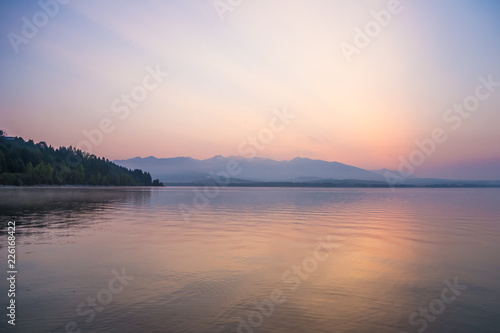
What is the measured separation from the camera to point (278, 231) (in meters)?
28.2

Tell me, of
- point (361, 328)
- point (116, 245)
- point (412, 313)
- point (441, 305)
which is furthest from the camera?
point (116, 245)

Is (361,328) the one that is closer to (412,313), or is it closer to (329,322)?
(329,322)

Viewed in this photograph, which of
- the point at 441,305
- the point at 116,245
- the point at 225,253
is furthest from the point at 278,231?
the point at 441,305

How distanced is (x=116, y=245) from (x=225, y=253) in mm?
7135

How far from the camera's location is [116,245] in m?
21.0

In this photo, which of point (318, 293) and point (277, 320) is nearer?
point (277, 320)

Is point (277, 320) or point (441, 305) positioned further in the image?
point (441, 305)

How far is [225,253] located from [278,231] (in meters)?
9.87

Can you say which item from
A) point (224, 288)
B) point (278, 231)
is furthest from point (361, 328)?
point (278, 231)

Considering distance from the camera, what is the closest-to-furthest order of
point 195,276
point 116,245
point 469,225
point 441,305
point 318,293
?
point 441,305 → point 318,293 → point 195,276 → point 116,245 → point 469,225

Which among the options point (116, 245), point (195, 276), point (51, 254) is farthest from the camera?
point (116, 245)

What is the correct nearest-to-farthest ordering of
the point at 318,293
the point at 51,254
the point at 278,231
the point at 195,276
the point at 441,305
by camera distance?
1. the point at 441,305
2. the point at 318,293
3. the point at 195,276
4. the point at 51,254
5. the point at 278,231

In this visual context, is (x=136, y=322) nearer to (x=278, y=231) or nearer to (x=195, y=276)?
(x=195, y=276)

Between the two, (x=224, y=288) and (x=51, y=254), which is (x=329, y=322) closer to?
(x=224, y=288)
